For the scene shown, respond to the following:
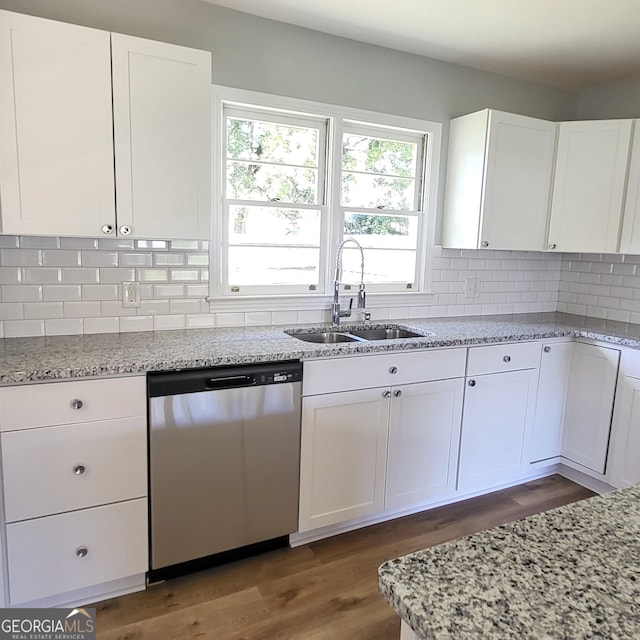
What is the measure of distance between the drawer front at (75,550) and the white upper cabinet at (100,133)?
43.8 inches

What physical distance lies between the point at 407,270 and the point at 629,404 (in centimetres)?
149

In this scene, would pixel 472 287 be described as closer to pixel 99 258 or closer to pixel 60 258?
pixel 99 258

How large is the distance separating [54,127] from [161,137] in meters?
0.40

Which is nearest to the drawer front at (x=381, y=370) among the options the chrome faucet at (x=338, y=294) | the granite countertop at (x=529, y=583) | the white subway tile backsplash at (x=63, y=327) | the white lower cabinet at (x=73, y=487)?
the chrome faucet at (x=338, y=294)

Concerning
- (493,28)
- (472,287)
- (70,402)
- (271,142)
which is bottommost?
(70,402)

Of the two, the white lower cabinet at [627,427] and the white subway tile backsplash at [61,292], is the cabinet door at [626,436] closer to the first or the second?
the white lower cabinet at [627,427]

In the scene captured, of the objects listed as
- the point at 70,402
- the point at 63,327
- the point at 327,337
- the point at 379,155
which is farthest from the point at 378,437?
the point at 379,155

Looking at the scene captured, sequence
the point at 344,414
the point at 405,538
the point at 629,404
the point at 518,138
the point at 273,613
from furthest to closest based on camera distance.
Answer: the point at 518,138 → the point at 629,404 → the point at 405,538 → the point at 344,414 → the point at 273,613

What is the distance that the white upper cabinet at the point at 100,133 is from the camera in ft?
5.92

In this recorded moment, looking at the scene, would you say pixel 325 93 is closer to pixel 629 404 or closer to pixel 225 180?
pixel 225 180

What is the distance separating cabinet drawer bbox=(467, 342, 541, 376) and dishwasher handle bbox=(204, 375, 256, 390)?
1237 millimetres

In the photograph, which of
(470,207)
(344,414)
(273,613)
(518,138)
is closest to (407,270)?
(470,207)

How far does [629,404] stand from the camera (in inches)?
107

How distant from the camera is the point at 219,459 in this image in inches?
79.2
